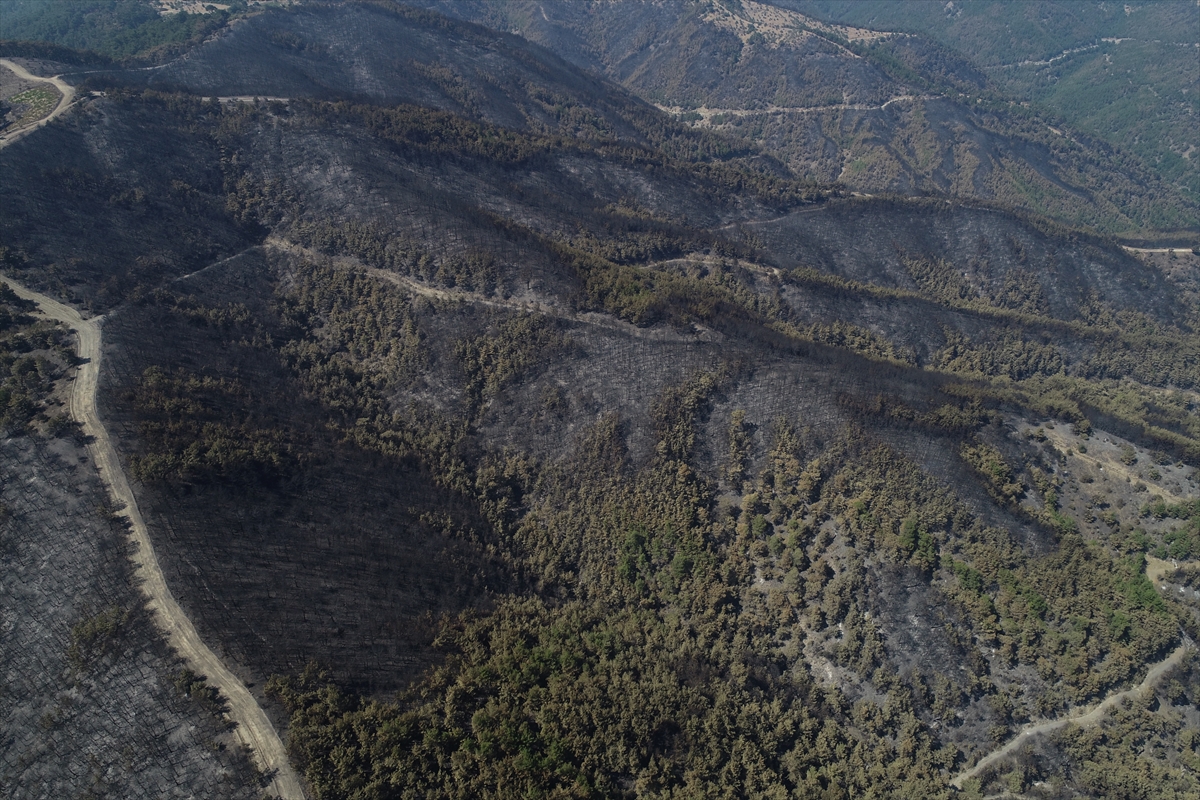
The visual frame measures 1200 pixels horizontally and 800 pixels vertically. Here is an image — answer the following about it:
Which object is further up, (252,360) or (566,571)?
(252,360)

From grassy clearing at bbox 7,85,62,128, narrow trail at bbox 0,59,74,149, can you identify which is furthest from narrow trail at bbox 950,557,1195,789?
grassy clearing at bbox 7,85,62,128

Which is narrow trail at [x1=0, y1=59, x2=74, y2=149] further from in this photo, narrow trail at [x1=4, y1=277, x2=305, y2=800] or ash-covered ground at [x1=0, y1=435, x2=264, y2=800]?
ash-covered ground at [x1=0, y1=435, x2=264, y2=800]

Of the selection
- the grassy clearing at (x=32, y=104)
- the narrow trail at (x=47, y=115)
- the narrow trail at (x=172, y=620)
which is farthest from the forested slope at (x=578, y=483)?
the grassy clearing at (x=32, y=104)

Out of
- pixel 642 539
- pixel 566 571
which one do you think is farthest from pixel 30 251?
pixel 642 539

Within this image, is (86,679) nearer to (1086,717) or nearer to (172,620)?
(172,620)

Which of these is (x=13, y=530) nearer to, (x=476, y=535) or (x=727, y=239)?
(x=476, y=535)

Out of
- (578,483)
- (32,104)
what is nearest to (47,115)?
(32,104)
